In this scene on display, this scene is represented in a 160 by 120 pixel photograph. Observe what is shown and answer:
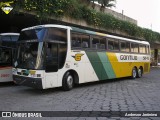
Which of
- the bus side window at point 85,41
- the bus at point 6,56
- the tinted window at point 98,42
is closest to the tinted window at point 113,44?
the tinted window at point 98,42

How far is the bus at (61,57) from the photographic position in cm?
1051

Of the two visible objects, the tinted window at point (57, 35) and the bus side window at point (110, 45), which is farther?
the bus side window at point (110, 45)

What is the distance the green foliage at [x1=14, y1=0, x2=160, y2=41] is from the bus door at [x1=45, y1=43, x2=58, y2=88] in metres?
4.28

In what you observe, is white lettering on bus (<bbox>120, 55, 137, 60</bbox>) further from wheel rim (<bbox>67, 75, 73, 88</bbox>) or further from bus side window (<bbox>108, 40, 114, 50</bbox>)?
wheel rim (<bbox>67, 75, 73, 88</bbox>)

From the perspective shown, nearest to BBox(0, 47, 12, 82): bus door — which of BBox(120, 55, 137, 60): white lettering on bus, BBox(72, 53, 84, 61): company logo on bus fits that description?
BBox(72, 53, 84, 61): company logo on bus

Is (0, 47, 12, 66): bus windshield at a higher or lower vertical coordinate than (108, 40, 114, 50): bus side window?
lower

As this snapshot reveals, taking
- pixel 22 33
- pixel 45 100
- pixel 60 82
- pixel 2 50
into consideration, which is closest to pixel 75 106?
pixel 45 100

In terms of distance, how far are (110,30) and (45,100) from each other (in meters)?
14.3

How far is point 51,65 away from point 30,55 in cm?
101

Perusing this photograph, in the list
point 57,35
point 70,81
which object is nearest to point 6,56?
point 57,35

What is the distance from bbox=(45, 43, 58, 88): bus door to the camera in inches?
416

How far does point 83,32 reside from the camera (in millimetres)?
13195

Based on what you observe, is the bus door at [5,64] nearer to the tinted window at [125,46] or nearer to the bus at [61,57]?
the bus at [61,57]

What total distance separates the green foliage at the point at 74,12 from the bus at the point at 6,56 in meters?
1.82
